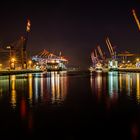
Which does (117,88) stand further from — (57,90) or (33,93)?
(33,93)

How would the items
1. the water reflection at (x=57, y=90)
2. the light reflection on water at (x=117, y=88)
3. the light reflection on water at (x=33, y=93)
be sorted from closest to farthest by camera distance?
the light reflection on water at (x=33, y=93)
the water reflection at (x=57, y=90)
the light reflection on water at (x=117, y=88)

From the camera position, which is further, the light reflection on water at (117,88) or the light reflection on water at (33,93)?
the light reflection on water at (117,88)

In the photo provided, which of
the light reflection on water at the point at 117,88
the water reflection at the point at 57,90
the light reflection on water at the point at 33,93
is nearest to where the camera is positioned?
the light reflection on water at the point at 33,93

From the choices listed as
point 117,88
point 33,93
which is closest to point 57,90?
point 33,93

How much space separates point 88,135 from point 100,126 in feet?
4.43

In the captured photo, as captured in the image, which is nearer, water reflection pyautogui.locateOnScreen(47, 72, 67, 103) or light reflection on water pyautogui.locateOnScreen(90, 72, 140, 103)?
water reflection pyautogui.locateOnScreen(47, 72, 67, 103)

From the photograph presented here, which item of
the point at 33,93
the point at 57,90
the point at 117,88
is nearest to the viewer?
the point at 33,93

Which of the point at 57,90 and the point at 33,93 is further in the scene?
the point at 57,90

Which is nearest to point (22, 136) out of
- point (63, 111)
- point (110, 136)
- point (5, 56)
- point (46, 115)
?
point (110, 136)

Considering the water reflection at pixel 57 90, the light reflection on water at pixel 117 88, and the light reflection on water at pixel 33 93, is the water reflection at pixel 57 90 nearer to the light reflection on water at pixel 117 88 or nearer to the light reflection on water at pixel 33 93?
the light reflection on water at pixel 33 93

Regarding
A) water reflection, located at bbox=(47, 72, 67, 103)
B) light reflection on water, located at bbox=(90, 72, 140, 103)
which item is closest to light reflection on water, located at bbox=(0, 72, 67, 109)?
water reflection, located at bbox=(47, 72, 67, 103)

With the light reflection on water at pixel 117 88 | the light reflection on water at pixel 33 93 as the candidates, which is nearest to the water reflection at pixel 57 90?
the light reflection on water at pixel 33 93

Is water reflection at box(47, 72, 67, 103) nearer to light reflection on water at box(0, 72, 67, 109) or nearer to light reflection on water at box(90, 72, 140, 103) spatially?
light reflection on water at box(0, 72, 67, 109)

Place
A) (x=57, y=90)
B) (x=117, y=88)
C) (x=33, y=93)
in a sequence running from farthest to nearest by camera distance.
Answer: (x=117, y=88), (x=57, y=90), (x=33, y=93)
